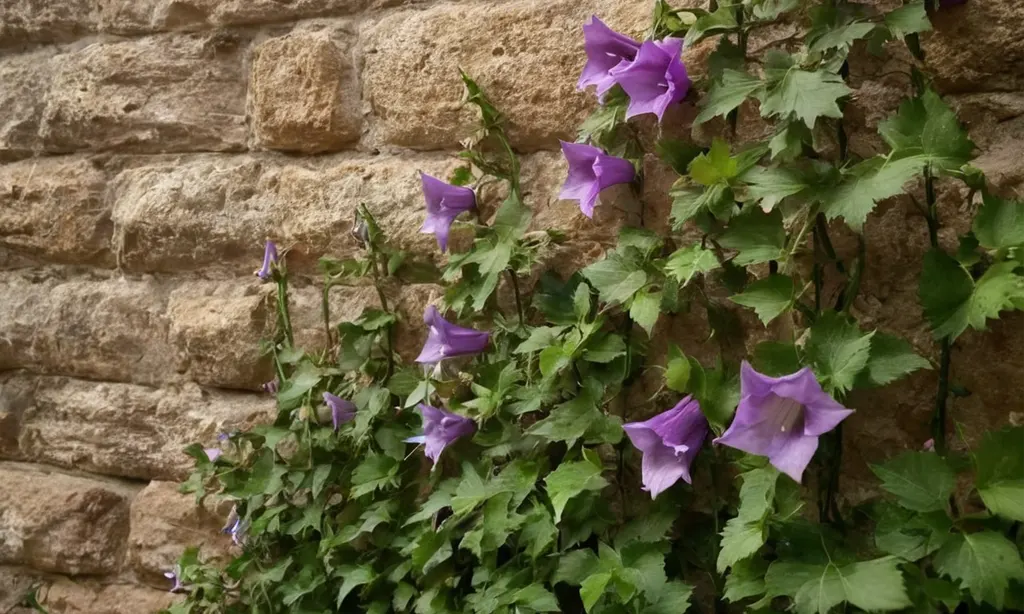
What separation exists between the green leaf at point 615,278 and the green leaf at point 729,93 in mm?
192

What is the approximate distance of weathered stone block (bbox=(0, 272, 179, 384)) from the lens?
63.6 inches

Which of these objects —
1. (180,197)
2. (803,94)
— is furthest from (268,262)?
(803,94)

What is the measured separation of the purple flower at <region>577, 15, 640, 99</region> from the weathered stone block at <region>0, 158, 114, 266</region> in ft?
3.33

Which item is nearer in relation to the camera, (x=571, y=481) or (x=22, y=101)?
(x=571, y=481)

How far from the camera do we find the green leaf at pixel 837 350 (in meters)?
0.88

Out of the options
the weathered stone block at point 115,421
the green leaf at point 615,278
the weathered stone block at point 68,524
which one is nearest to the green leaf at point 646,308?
the green leaf at point 615,278

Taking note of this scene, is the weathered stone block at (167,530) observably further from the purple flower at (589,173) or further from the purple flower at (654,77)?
the purple flower at (654,77)

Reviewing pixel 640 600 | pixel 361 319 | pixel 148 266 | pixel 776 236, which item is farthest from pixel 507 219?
pixel 148 266

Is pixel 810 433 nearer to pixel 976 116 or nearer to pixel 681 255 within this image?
pixel 681 255

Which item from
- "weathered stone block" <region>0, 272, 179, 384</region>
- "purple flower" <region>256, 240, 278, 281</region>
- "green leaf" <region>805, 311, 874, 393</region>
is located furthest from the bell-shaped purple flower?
"weathered stone block" <region>0, 272, 179, 384</region>

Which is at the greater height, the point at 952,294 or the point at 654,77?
the point at 654,77

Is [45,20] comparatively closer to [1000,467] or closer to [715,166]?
[715,166]

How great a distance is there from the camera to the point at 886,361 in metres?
0.90

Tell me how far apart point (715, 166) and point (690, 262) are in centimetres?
11
